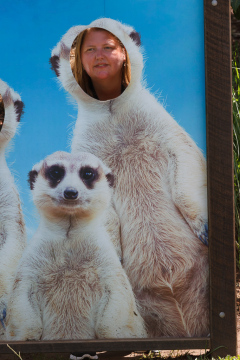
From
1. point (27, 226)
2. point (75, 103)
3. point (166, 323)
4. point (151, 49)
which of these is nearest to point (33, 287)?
point (27, 226)

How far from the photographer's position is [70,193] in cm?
212

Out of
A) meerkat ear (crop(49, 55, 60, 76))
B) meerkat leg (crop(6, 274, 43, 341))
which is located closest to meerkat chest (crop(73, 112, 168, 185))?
meerkat ear (crop(49, 55, 60, 76))

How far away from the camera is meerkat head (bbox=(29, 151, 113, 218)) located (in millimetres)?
2141

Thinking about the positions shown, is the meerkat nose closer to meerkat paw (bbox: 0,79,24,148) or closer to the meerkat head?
the meerkat head

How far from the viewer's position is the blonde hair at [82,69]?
217 cm

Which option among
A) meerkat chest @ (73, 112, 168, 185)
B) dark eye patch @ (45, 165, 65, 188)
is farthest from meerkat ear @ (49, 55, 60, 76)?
dark eye patch @ (45, 165, 65, 188)

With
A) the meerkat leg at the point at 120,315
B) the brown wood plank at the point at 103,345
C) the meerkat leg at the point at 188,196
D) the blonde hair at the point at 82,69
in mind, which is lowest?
the brown wood plank at the point at 103,345

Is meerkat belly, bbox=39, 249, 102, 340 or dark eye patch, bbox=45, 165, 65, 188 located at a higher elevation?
dark eye patch, bbox=45, 165, 65, 188

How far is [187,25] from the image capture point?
215 cm

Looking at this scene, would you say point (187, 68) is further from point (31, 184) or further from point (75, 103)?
point (31, 184)

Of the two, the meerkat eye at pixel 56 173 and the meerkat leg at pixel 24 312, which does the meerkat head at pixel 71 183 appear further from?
the meerkat leg at pixel 24 312

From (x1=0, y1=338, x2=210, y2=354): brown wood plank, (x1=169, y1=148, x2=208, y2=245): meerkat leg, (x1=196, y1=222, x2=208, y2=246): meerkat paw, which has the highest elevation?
(x1=169, y1=148, x2=208, y2=245): meerkat leg

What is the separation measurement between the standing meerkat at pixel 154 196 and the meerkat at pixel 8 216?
286 millimetres

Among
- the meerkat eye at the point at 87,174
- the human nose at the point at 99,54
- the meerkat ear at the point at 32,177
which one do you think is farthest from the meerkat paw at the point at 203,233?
the human nose at the point at 99,54
